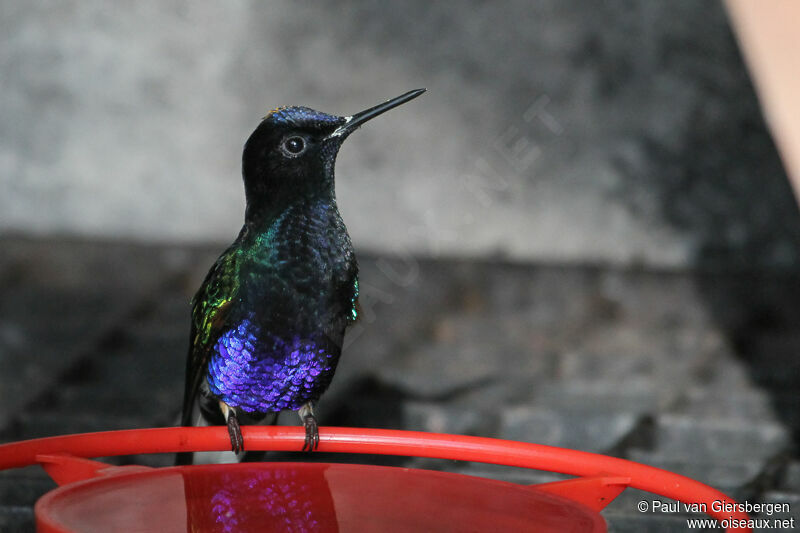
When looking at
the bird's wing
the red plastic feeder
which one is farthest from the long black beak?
the red plastic feeder

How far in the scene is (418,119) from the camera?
11.5 ft

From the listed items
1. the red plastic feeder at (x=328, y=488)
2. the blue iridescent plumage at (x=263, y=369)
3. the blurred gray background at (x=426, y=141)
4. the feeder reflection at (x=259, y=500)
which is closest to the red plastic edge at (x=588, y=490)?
the red plastic feeder at (x=328, y=488)

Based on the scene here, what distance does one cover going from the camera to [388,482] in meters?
0.99

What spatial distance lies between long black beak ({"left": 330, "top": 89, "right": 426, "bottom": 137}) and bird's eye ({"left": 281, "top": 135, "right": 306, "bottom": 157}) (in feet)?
0.13

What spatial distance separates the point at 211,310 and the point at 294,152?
25 centimetres

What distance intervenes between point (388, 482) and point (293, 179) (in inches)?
15.1

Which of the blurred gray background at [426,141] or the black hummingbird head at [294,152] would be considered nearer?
the black hummingbird head at [294,152]

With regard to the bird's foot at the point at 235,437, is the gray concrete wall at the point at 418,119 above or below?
above

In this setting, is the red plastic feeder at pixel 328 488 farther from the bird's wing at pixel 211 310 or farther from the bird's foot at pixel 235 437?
the bird's wing at pixel 211 310

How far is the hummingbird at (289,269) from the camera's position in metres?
1.14

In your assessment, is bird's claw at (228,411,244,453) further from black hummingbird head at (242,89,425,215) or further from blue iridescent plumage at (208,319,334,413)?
black hummingbird head at (242,89,425,215)

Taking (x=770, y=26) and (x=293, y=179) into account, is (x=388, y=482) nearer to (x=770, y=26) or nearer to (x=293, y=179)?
(x=293, y=179)

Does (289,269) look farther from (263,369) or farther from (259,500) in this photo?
(259,500)

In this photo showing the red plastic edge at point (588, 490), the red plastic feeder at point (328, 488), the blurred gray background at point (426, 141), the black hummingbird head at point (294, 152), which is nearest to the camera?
the red plastic feeder at point (328, 488)
